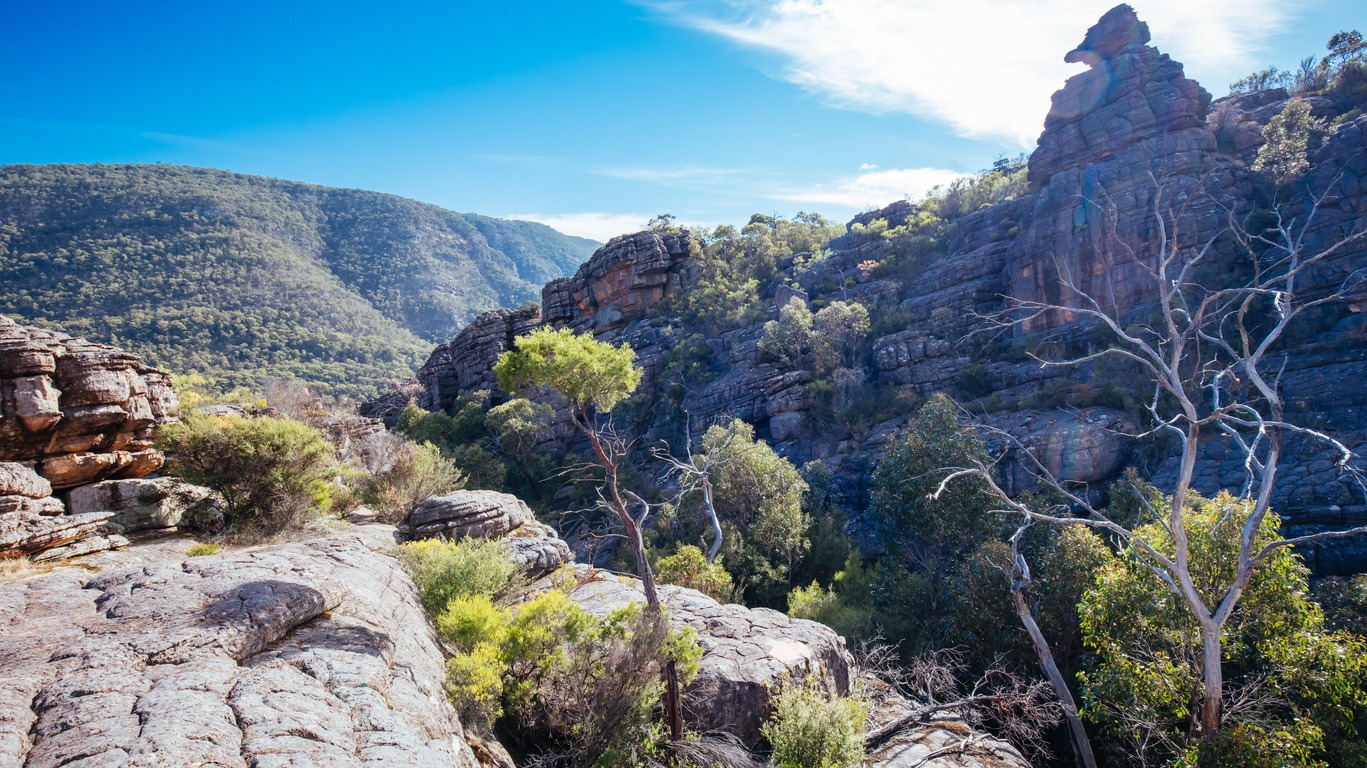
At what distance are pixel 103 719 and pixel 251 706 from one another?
3.03ft

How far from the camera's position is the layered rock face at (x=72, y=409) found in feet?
30.5

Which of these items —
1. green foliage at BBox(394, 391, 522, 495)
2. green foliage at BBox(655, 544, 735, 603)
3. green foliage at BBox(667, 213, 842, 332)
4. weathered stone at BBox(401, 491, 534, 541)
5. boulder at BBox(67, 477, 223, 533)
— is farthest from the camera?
green foliage at BBox(667, 213, 842, 332)

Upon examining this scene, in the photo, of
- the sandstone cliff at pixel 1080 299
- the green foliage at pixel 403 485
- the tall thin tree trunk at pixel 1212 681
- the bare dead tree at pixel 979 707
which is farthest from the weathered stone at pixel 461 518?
the sandstone cliff at pixel 1080 299

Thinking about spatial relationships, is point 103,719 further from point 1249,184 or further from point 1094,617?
point 1249,184

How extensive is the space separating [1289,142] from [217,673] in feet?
136

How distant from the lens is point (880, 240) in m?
43.7

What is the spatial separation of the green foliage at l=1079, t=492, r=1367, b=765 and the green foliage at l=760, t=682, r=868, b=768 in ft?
Answer: 14.4

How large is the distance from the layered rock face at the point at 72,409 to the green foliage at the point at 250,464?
59 centimetres

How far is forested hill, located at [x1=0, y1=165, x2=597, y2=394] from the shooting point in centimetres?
4653

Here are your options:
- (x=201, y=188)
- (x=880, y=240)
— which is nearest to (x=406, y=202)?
(x=201, y=188)

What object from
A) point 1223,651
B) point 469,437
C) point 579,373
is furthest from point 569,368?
point 469,437

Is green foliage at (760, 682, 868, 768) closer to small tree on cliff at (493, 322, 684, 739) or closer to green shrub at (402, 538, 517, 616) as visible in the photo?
small tree on cliff at (493, 322, 684, 739)

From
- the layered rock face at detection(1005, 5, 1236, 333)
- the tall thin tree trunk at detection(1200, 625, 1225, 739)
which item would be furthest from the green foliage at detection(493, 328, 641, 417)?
the layered rock face at detection(1005, 5, 1236, 333)

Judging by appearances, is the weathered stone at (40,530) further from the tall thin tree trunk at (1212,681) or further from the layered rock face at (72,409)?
the tall thin tree trunk at (1212,681)
